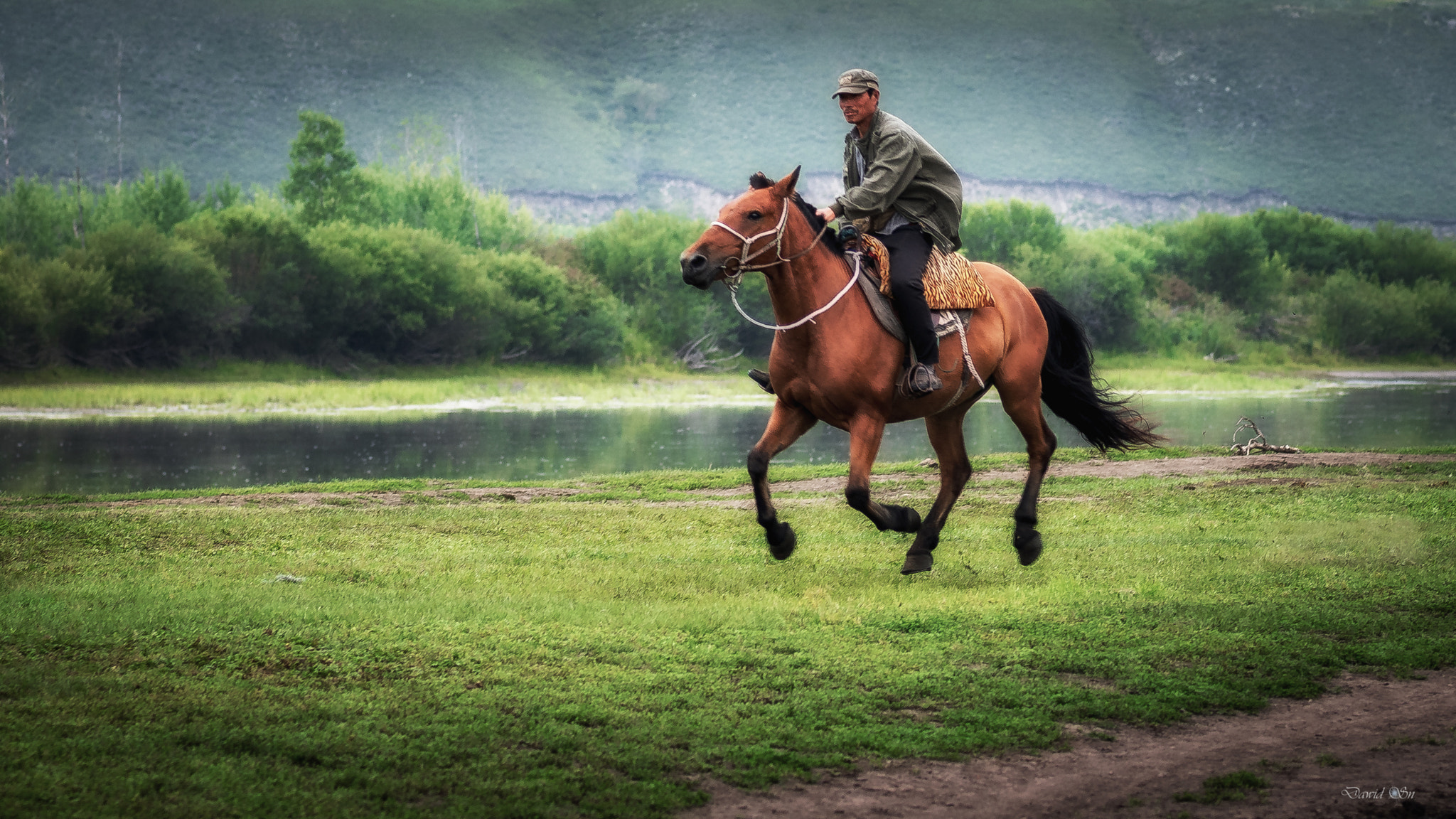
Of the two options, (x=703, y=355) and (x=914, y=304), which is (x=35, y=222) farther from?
(x=914, y=304)

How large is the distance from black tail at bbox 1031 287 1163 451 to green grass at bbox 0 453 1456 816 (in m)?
1.01

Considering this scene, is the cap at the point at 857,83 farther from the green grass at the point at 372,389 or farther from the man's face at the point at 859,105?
the green grass at the point at 372,389

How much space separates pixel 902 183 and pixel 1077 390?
138 inches

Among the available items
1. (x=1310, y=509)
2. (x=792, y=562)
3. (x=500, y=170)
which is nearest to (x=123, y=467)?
(x=792, y=562)

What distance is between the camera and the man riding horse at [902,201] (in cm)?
1016

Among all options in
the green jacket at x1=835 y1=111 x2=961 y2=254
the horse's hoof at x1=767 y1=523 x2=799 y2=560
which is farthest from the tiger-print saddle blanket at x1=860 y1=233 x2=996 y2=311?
the horse's hoof at x1=767 y1=523 x2=799 y2=560

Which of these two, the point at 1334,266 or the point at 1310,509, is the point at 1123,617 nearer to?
the point at 1310,509

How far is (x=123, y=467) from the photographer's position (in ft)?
87.7

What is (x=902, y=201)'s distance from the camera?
10719mm

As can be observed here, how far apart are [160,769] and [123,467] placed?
2297cm

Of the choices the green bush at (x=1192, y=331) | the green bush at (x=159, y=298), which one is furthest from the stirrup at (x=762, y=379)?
the green bush at (x=1192, y=331)

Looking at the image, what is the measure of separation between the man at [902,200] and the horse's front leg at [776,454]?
0.88m

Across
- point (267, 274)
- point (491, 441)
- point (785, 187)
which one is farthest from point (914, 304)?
point (267, 274)

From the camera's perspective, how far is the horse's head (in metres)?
9.00
